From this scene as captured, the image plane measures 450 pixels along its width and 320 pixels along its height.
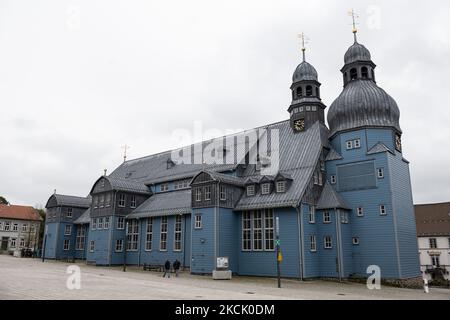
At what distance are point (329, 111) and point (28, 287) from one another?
3066 centimetres

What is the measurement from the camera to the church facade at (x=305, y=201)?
33969 millimetres

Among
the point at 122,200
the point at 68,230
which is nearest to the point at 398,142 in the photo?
the point at 122,200

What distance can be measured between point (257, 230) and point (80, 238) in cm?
3345

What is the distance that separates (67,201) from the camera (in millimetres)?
60125

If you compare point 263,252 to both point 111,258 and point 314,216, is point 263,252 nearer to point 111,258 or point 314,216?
point 314,216

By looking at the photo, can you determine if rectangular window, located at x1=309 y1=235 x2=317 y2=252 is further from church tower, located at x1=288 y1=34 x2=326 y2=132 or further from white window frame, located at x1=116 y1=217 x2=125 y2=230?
white window frame, located at x1=116 y1=217 x2=125 y2=230

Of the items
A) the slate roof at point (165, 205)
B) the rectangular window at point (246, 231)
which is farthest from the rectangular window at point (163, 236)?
the rectangular window at point (246, 231)

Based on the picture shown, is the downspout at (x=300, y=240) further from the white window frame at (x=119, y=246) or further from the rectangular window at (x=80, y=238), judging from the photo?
the rectangular window at (x=80, y=238)

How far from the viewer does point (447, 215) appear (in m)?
63.3

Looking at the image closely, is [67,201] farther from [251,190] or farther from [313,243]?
[313,243]

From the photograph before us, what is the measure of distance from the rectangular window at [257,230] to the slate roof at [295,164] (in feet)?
3.02
